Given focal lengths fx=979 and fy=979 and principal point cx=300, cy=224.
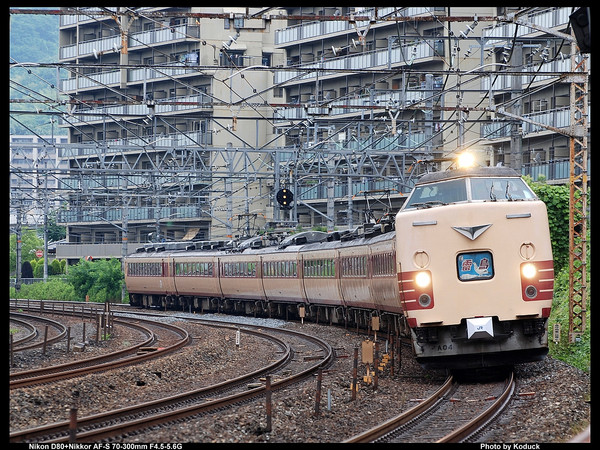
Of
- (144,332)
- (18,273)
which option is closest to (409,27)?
(18,273)

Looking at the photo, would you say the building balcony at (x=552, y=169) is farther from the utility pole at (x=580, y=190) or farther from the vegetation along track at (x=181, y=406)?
the utility pole at (x=580, y=190)

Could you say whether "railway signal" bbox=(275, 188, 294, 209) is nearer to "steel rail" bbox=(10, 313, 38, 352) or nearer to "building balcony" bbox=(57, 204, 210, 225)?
"steel rail" bbox=(10, 313, 38, 352)

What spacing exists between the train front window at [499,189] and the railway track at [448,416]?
121 inches

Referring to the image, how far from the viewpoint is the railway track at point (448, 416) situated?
11.9 m

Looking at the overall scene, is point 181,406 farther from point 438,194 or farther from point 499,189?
point 499,189

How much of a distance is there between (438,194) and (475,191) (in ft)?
2.23

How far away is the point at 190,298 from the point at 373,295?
2511 centimetres

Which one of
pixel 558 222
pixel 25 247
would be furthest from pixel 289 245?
pixel 25 247

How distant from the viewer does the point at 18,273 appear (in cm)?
6531

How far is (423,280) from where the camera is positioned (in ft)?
52.7

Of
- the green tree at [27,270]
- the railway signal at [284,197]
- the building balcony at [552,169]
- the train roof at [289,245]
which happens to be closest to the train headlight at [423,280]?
the train roof at [289,245]

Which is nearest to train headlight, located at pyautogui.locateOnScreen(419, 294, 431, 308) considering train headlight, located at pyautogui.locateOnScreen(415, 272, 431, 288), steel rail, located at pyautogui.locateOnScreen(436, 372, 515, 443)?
train headlight, located at pyautogui.locateOnScreen(415, 272, 431, 288)

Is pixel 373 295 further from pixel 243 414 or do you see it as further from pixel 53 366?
pixel 243 414
